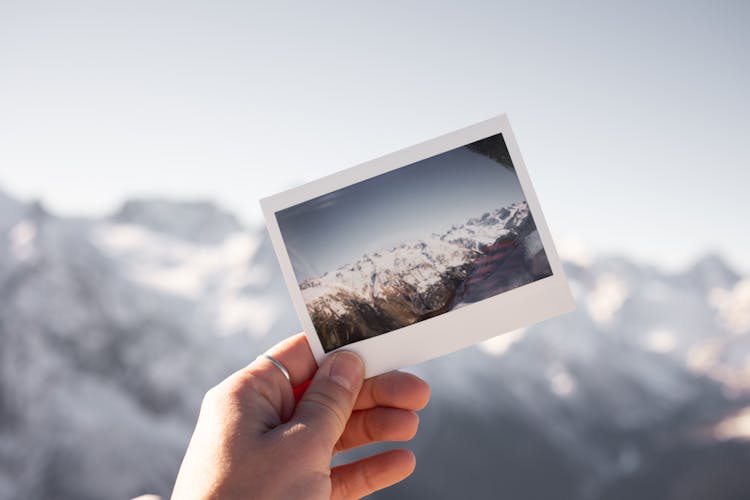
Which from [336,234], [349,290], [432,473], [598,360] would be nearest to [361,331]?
[349,290]

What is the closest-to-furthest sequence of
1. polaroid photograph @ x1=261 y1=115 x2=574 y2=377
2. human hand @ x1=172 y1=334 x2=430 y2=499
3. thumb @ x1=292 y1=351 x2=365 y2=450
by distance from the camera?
1. human hand @ x1=172 y1=334 x2=430 y2=499
2. thumb @ x1=292 y1=351 x2=365 y2=450
3. polaroid photograph @ x1=261 y1=115 x2=574 y2=377

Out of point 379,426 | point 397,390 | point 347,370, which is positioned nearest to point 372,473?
point 379,426

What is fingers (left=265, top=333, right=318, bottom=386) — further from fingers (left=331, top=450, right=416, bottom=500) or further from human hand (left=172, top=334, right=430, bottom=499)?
fingers (left=331, top=450, right=416, bottom=500)

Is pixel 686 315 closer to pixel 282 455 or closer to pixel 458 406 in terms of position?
pixel 458 406

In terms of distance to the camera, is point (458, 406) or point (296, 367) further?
point (458, 406)

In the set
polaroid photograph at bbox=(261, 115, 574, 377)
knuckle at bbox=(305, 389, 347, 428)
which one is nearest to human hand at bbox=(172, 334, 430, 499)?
knuckle at bbox=(305, 389, 347, 428)

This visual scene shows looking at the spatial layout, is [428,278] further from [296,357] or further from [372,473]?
[372,473]
